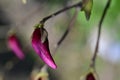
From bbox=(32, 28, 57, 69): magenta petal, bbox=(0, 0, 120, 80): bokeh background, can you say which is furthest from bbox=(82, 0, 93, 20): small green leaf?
bbox=(0, 0, 120, 80): bokeh background

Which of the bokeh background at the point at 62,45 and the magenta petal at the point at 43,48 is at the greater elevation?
the magenta petal at the point at 43,48

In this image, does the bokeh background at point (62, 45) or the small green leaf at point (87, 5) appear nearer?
the small green leaf at point (87, 5)

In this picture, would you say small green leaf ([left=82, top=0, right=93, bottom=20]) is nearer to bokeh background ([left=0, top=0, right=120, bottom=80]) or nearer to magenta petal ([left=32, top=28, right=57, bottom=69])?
magenta petal ([left=32, top=28, right=57, bottom=69])

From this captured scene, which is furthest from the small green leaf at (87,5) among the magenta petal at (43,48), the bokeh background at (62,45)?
the bokeh background at (62,45)

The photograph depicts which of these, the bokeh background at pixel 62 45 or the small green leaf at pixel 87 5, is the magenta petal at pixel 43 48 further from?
the bokeh background at pixel 62 45

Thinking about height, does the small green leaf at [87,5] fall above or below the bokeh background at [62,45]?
above

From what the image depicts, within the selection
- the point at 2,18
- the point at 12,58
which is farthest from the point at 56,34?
the point at 2,18

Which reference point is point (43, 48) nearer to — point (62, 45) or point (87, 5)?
point (87, 5)

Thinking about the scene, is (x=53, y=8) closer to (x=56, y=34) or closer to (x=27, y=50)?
(x=56, y=34)
